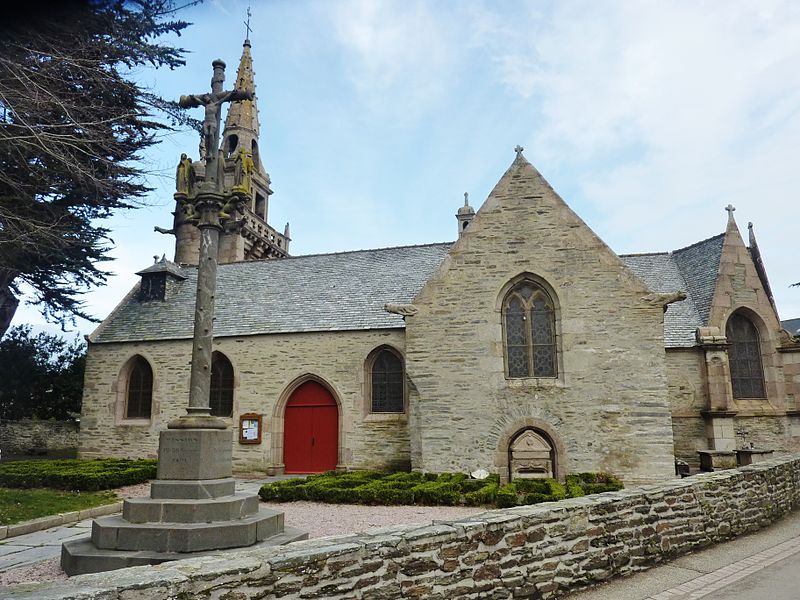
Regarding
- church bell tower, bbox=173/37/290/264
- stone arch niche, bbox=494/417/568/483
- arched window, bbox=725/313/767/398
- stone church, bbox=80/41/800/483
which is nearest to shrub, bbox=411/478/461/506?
stone church, bbox=80/41/800/483

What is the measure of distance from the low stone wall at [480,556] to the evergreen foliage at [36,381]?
2413cm

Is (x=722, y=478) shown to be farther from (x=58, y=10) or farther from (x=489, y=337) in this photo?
(x=58, y=10)

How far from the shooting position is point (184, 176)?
8.95m

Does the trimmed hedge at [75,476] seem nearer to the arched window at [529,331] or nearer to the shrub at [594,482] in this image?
the arched window at [529,331]

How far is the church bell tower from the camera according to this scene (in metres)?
27.4

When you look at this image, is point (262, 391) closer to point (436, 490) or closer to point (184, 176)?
point (436, 490)

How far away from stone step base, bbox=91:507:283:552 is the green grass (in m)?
4.25

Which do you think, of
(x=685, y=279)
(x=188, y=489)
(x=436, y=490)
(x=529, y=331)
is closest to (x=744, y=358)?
(x=685, y=279)

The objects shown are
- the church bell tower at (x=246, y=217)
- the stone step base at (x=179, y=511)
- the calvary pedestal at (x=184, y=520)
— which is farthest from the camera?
the church bell tower at (x=246, y=217)

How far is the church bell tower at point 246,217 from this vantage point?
27359 mm

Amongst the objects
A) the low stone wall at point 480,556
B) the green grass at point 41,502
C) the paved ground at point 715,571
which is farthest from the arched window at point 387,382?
the low stone wall at point 480,556

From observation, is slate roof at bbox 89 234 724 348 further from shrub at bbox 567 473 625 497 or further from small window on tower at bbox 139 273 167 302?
shrub at bbox 567 473 625 497

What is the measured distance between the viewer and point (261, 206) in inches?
1276

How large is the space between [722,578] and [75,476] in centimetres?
1371
